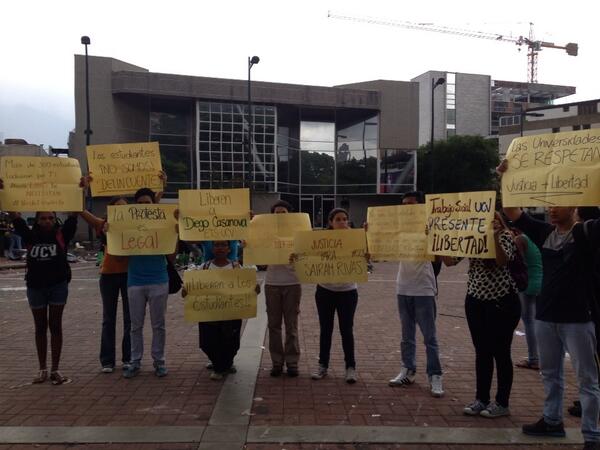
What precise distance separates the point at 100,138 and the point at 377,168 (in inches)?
774

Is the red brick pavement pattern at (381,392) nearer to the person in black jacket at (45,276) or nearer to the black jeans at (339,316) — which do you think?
the black jeans at (339,316)

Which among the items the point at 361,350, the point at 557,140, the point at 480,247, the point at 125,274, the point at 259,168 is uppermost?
the point at 259,168

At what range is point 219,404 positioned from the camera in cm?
473

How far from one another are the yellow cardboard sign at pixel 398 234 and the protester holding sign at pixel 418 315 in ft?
0.38

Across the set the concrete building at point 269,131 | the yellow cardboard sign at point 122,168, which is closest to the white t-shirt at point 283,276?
the yellow cardboard sign at point 122,168

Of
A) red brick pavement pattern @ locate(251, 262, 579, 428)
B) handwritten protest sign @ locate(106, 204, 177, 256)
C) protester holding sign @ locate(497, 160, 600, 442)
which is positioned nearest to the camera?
protester holding sign @ locate(497, 160, 600, 442)

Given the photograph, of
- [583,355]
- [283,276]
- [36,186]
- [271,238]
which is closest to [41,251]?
[36,186]

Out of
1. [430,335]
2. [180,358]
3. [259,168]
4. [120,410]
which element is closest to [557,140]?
[430,335]

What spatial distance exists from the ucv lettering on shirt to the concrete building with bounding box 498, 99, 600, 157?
60593mm

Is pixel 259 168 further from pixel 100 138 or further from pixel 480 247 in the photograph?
pixel 480 247

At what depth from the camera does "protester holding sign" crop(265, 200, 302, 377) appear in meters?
5.57

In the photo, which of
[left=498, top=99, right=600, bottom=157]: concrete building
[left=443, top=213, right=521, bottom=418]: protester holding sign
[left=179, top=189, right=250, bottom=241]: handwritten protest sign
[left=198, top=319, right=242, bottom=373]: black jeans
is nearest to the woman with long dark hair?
[left=198, top=319, right=242, bottom=373]: black jeans

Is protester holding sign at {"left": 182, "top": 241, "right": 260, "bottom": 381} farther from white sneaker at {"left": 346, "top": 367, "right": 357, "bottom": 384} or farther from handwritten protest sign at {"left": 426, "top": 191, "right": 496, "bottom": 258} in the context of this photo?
handwritten protest sign at {"left": 426, "top": 191, "right": 496, "bottom": 258}

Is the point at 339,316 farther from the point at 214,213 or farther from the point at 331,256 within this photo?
the point at 214,213
